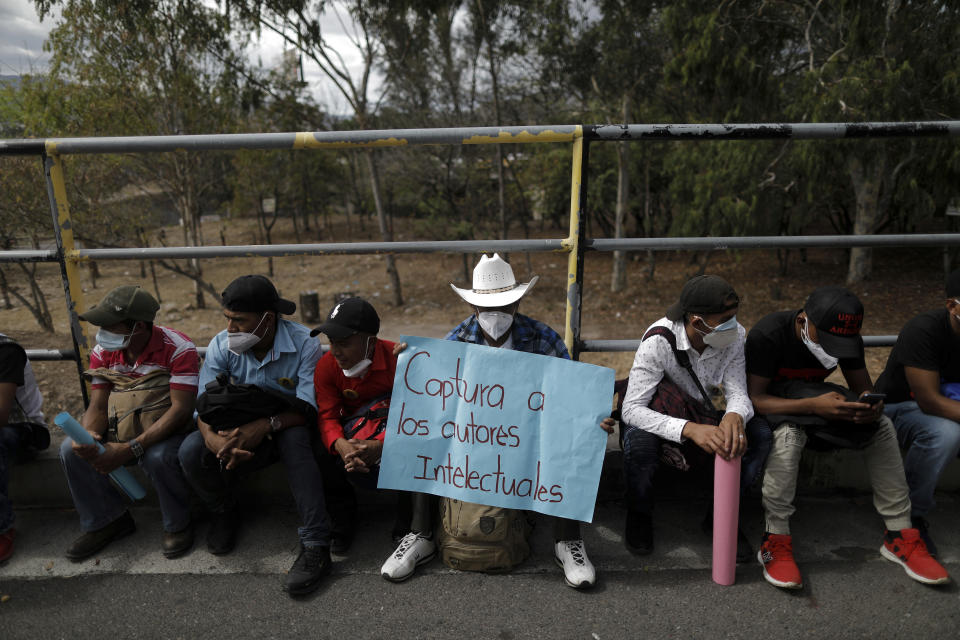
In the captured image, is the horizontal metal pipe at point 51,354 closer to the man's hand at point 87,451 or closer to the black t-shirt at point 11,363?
the black t-shirt at point 11,363

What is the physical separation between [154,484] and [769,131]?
291cm

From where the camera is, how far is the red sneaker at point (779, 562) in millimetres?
2242

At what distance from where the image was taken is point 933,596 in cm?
218

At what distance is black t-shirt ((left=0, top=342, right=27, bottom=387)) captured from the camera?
262 cm

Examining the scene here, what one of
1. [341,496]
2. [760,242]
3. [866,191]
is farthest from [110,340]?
[866,191]

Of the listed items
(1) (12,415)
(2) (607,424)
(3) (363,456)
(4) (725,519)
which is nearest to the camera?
(4) (725,519)

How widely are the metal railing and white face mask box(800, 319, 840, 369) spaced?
38 centimetres

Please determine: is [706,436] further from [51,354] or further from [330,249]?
[51,354]

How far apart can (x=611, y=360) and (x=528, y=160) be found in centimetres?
903

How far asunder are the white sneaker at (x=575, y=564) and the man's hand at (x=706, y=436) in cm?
60

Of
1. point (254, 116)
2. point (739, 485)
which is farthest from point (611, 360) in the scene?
point (254, 116)

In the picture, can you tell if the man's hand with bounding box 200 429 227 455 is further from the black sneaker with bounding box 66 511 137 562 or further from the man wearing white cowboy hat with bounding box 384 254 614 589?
the man wearing white cowboy hat with bounding box 384 254 614 589

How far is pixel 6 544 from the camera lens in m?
2.55

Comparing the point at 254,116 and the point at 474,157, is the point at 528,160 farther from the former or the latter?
the point at 254,116
